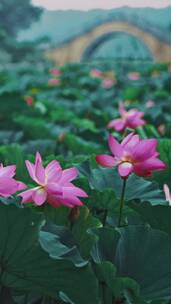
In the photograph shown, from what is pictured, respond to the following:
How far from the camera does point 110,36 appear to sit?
15516 mm

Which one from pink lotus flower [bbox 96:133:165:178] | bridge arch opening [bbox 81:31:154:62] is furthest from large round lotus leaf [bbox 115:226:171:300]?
bridge arch opening [bbox 81:31:154:62]

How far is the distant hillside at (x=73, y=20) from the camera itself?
33.6ft

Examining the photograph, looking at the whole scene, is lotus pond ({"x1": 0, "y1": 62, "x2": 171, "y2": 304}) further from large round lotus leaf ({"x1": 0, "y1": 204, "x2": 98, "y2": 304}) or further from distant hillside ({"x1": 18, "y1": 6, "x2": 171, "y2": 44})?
distant hillside ({"x1": 18, "y1": 6, "x2": 171, "y2": 44})

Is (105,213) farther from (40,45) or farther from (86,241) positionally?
(40,45)

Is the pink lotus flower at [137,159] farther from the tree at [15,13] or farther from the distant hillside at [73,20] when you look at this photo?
the tree at [15,13]

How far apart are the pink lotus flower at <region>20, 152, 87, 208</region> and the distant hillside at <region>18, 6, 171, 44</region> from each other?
758 cm

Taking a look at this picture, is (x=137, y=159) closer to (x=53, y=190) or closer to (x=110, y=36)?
(x=53, y=190)

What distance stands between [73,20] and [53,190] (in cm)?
1096

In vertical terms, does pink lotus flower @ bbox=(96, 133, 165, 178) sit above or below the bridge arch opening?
below

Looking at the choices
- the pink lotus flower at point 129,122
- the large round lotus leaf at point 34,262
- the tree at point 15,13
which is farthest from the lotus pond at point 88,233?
the tree at point 15,13

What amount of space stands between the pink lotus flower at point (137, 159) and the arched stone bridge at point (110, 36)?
13.4 metres

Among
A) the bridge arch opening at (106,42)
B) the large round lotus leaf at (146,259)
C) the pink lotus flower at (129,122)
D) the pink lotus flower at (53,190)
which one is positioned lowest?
the large round lotus leaf at (146,259)

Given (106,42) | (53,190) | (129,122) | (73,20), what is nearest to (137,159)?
(53,190)

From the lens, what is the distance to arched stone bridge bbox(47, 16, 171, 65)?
1453cm
